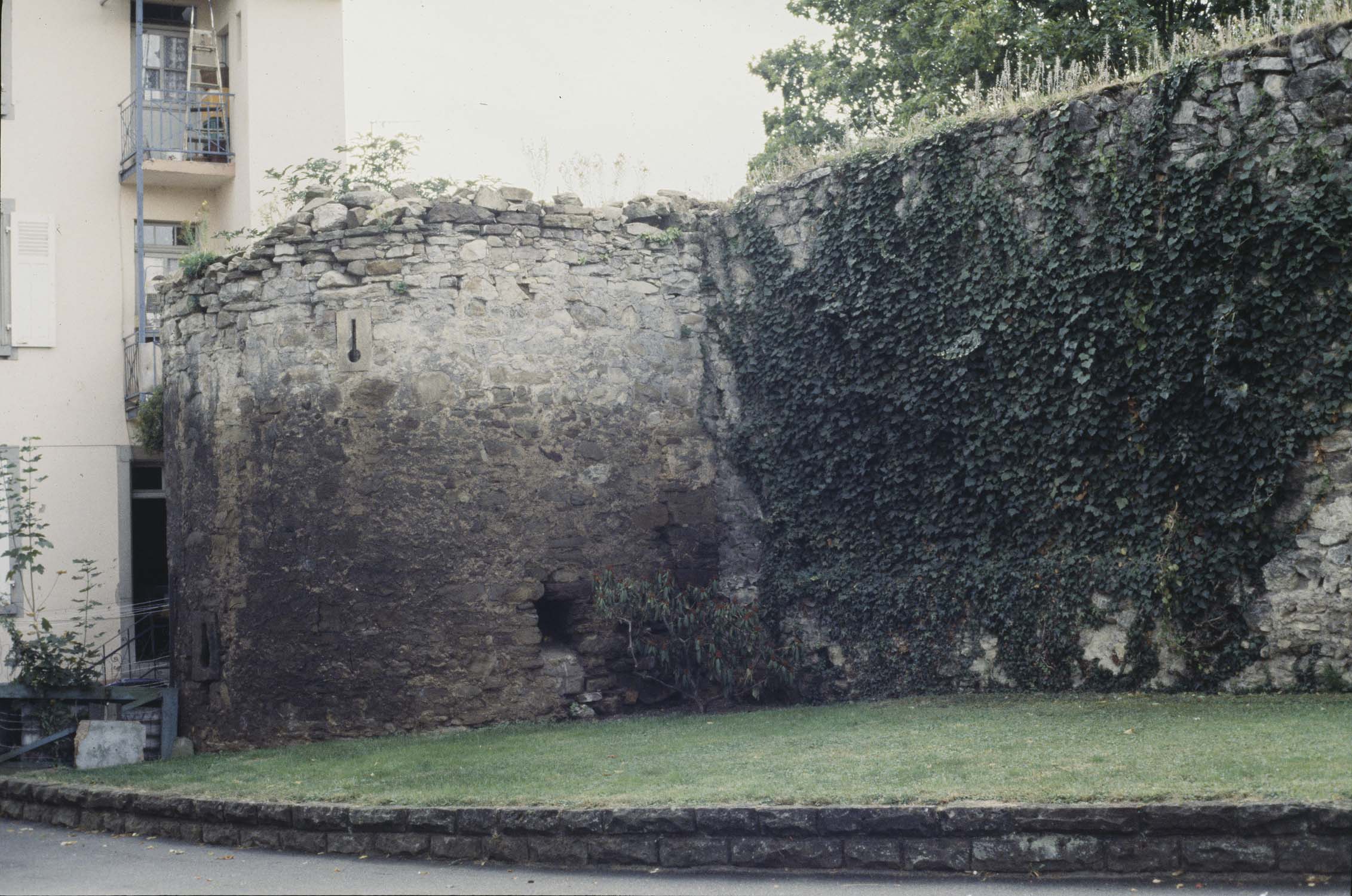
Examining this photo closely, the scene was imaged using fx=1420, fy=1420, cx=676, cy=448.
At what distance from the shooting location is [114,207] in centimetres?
1767

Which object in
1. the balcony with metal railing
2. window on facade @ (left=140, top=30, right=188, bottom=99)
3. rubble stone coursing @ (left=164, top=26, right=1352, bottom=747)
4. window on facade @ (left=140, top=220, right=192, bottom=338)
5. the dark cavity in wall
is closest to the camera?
rubble stone coursing @ (left=164, top=26, right=1352, bottom=747)

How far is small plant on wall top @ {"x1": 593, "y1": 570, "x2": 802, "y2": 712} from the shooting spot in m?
11.9

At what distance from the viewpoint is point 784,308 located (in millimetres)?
12281

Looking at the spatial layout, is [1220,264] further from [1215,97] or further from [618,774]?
[618,774]

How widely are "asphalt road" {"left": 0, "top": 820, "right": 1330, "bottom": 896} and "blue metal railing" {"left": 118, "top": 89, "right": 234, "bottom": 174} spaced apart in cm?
1163

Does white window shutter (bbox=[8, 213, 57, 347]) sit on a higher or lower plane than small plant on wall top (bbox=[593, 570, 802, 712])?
higher

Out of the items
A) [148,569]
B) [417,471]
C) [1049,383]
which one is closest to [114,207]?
[148,569]

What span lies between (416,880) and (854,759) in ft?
8.87

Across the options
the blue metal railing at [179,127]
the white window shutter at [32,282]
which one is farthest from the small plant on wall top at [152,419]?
the blue metal railing at [179,127]

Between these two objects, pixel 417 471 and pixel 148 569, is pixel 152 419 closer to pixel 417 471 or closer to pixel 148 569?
pixel 148 569

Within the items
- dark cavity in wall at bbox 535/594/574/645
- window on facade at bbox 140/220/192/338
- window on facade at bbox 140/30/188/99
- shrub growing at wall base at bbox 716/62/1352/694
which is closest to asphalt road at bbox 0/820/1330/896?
shrub growing at wall base at bbox 716/62/1352/694

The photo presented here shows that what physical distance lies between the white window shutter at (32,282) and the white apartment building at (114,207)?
0.02 meters

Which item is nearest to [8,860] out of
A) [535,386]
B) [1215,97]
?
[535,386]

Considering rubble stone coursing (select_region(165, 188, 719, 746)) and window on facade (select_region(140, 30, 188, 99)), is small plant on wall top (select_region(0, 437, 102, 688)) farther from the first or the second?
window on facade (select_region(140, 30, 188, 99))
